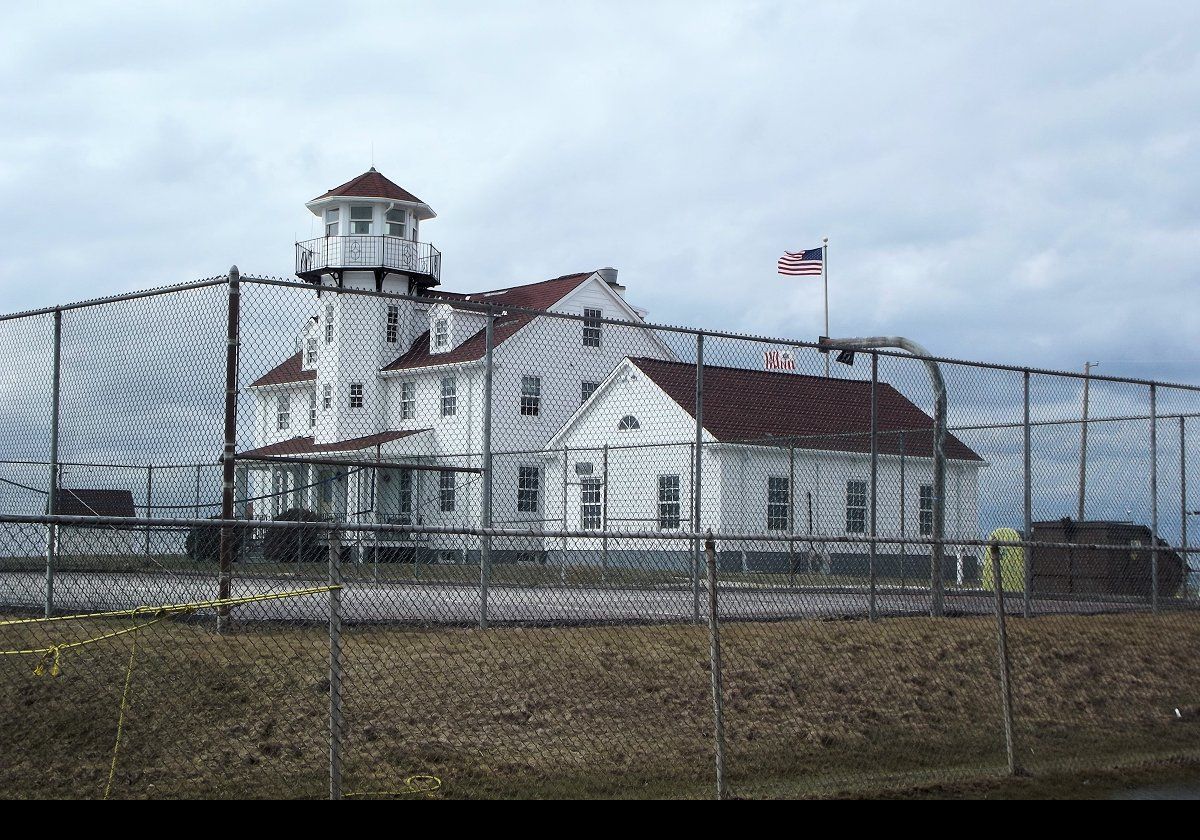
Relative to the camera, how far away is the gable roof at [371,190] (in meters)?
44.5

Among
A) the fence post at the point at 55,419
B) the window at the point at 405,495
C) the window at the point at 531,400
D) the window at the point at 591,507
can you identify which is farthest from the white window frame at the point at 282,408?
the window at the point at 531,400

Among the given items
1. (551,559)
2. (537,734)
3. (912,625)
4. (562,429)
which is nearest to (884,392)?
(562,429)

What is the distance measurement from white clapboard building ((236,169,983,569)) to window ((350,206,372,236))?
7045mm

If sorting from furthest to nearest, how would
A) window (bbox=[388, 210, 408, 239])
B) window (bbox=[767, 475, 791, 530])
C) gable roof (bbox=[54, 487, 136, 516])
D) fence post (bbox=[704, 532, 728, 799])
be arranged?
window (bbox=[388, 210, 408, 239])
window (bbox=[767, 475, 791, 530])
gable roof (bbox=[54, 487, 136, 516])
fence post (bbox=[704, 532, 728, 799])

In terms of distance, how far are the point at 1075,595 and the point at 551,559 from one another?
8095 millimetres

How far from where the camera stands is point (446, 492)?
1750cm

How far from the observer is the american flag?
134 feet

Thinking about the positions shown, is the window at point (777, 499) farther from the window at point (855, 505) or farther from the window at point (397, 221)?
the window at point (397, 221)

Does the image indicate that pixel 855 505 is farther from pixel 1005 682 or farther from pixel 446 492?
pixel 1005 682

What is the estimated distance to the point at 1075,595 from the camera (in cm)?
1594

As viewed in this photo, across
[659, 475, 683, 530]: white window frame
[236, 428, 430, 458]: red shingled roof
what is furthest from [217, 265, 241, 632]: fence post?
[659, 475, 683, 530]: white window frame

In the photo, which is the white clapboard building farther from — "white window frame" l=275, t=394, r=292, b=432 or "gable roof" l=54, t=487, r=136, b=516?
"gable roof" l=54, t=487, r=136, b=516

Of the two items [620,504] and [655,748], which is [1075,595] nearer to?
[655,748]

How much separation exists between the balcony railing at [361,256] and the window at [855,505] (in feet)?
82.9
